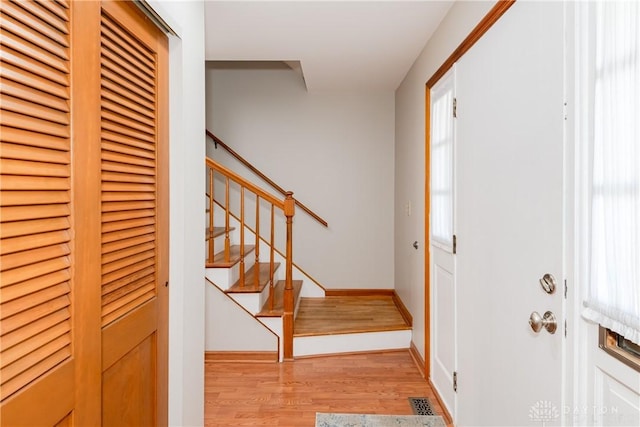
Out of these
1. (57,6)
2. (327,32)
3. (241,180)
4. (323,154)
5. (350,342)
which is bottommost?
(350,342)

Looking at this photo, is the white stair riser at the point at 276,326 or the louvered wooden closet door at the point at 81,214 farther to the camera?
the white stair riser at the point at 276,326

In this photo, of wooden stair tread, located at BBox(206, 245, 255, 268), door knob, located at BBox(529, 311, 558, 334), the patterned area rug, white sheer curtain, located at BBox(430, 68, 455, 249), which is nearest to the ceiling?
white sheer curtain, located at BBox(430, 68, 455, 249)

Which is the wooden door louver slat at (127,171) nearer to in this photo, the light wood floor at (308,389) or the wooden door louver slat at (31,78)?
the wooden door louver slat at (31,78)

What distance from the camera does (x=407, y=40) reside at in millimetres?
2645

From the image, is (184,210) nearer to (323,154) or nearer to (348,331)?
(348,331)

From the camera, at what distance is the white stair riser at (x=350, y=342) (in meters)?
3.09

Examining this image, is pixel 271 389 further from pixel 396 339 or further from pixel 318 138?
pixel 318 138

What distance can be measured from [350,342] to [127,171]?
7.98 ft

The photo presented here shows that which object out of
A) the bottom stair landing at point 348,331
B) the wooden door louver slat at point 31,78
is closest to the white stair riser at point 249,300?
the bottom stair landing at point 348,331

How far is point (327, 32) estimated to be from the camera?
98.5 inches

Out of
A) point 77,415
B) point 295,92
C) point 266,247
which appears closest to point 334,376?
point 266,247

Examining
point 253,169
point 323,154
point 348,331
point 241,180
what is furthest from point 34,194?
point 323,154

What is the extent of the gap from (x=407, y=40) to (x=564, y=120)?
1770 mm

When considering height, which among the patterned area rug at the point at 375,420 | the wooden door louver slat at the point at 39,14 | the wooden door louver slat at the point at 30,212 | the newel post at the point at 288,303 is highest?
the wooden door louver slat at the point at 39,14
